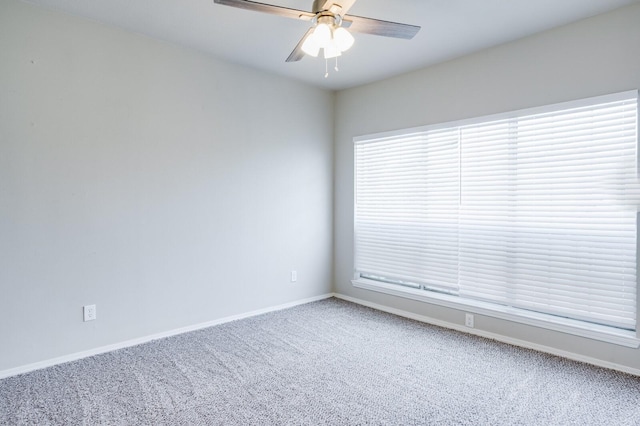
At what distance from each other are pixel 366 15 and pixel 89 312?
3.15 m

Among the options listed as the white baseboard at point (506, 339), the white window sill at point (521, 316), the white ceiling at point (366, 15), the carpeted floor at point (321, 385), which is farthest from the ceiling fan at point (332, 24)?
the white baseboard at point (506, 339)

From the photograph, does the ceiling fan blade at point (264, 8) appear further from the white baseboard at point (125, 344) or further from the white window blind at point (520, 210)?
the white baseboard at point (125, 344)

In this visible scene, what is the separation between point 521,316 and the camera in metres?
3.19

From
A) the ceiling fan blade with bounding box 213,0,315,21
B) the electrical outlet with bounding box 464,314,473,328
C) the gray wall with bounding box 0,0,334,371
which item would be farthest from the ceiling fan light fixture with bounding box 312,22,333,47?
the electrical outlet with bounding box 464,314,473,328

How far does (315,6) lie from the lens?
86.5 inches

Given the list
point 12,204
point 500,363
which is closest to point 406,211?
A: point 500,363

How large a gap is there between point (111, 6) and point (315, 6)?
1.60 m

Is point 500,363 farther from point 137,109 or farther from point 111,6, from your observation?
point 111,6

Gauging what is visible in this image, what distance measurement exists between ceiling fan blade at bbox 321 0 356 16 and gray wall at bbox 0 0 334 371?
1894 millimetres

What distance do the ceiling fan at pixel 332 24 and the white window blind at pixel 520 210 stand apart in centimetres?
155

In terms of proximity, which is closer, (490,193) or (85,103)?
(85,103)

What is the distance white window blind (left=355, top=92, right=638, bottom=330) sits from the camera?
2.74m

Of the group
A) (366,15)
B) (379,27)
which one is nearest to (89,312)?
(379,27)

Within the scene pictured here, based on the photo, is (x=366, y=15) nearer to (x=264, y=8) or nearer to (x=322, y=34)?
(x=322, y=34)
